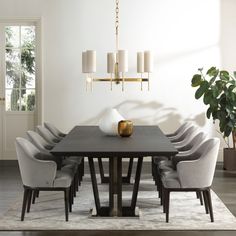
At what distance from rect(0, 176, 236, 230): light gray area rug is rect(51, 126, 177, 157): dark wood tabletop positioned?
66cm

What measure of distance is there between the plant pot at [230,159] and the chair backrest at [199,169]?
3.00m

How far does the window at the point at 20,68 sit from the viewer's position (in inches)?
342

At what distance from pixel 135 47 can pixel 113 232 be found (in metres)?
4.48

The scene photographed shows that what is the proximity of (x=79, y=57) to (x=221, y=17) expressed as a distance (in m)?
2.27

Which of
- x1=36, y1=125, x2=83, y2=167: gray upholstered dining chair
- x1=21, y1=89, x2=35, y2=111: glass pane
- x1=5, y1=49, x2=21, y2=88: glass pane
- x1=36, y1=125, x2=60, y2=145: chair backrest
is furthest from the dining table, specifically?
x1=5, y1=49, x2=21, y2=88: glass pane

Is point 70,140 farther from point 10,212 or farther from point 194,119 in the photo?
point 194,119

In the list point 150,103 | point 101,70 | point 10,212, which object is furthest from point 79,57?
point 10,212

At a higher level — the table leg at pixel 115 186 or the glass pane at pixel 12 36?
the glass pane at pixel 12 36

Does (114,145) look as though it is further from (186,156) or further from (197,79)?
(197,79)

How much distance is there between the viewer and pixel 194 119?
863cm

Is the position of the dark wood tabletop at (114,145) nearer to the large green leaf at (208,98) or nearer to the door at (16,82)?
the large green leaf at (208,98)

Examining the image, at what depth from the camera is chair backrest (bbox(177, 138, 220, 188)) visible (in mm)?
4832

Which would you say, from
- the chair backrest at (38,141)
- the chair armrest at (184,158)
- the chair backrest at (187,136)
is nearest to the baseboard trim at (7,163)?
the chair backrest at (38,141)

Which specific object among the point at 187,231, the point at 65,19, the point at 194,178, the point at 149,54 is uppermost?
the point at 65,19
